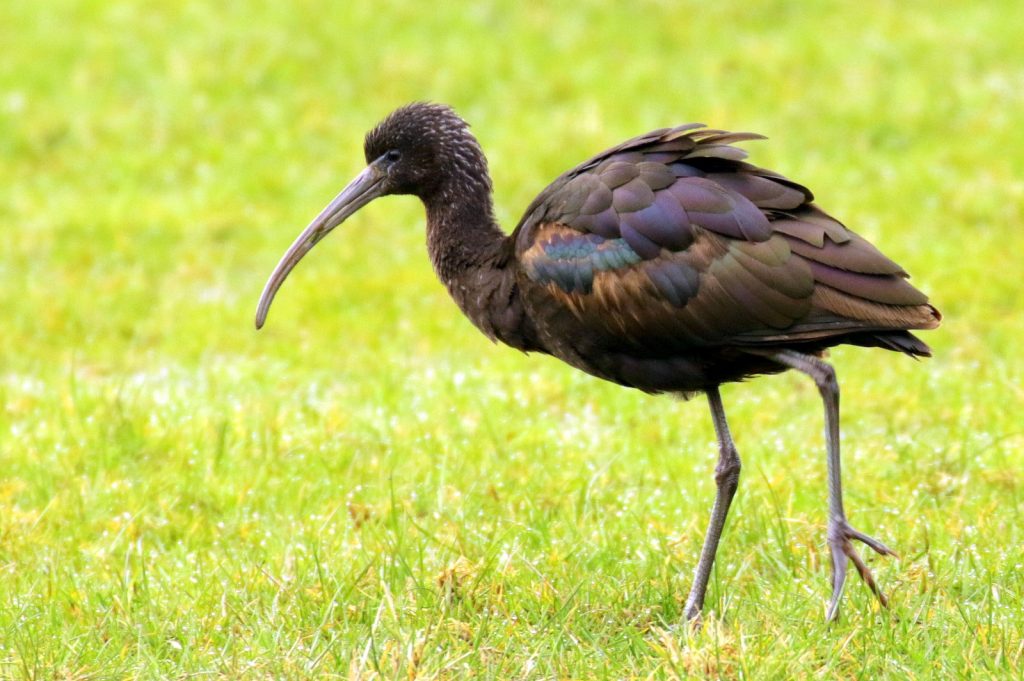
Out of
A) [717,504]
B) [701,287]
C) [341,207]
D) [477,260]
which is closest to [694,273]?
[701,287]

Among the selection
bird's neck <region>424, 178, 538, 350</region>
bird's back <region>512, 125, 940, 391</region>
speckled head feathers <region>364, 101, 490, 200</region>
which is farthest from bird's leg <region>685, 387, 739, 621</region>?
speckled head feathers <region>364, 101, 490, 200</region>

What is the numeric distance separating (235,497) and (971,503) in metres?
3.09

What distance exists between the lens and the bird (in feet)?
17.3

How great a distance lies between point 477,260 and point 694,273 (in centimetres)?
104

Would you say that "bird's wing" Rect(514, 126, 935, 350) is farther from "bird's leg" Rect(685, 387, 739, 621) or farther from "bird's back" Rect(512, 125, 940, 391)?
"bird's leg" Rect(685, 387, 739, 621)

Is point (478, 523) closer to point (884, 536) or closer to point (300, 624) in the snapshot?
point (300, 624)

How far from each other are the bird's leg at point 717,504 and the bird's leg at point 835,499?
16.5 inches

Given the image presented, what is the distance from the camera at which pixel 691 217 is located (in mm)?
5465

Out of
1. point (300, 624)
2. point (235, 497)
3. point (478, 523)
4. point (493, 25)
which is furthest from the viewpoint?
point (493, 25)

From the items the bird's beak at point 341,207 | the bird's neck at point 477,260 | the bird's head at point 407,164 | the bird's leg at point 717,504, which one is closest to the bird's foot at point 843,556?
the bird's leg at point 717,504

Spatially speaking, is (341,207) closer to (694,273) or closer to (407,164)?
(407,164)

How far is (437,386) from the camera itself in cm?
827

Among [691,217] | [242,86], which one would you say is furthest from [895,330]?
[242,86]

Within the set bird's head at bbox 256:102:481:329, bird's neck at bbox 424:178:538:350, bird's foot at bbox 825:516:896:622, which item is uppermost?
bird's head at bbox 256:102:481:329
